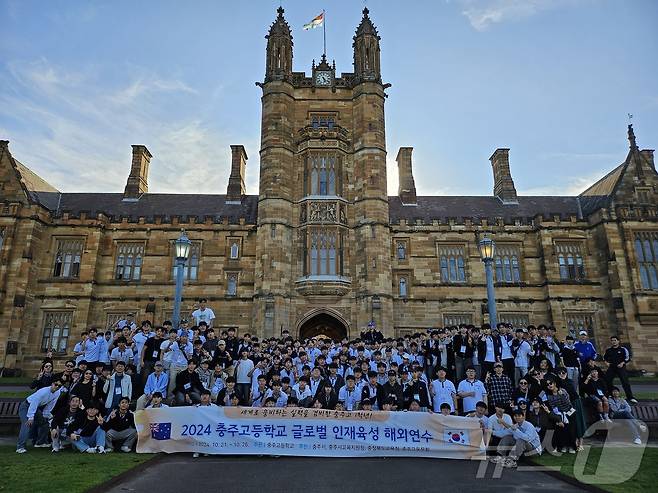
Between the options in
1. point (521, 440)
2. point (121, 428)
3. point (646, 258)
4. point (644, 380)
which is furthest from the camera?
Result: point (646, 258)

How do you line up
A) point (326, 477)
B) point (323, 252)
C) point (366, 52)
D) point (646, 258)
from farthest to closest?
point (366, 52), point (646, 258), point (323, 252), point (326, 477)

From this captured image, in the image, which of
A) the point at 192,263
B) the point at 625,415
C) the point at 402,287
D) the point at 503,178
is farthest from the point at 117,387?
the point at 503,178

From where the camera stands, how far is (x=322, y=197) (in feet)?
86.3

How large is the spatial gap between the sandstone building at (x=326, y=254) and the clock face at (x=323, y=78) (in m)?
0.09

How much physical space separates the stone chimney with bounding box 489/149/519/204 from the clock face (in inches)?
574

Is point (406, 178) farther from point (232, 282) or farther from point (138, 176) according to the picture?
point (138, 176)

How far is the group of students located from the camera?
32.2 ft

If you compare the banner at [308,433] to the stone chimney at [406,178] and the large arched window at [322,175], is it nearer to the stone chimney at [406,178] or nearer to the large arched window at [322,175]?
the large arched window at [322,175]

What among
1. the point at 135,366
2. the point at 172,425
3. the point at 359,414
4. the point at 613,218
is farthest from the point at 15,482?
the point at 613,218

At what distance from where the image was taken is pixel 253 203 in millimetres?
31453

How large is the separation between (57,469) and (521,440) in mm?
8814

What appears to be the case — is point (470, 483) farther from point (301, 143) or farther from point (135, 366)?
point (301, 143)

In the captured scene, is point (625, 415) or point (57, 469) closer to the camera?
point (57, 469)

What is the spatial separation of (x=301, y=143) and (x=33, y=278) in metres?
17.5
